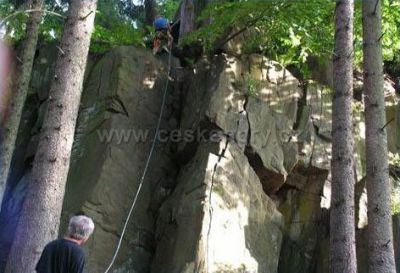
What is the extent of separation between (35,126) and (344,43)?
7.88 m

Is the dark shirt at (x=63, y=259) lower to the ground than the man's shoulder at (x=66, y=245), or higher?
lower

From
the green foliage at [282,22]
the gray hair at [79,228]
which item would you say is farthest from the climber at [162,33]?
the gray hair at [79,228]

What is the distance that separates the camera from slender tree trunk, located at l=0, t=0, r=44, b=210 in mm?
10445

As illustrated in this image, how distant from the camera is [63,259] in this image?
207 inches

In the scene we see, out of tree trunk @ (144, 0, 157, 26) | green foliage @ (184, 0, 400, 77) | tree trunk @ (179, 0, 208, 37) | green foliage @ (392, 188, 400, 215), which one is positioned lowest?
green foliage @ (392, 188, 400, 215)

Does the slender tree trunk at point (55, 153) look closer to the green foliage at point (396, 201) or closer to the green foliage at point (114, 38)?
the green foliage at point (114, 38)

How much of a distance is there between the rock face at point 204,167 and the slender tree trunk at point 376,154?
2.23 metres

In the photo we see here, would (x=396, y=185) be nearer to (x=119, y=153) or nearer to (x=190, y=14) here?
(x=119, y=153)

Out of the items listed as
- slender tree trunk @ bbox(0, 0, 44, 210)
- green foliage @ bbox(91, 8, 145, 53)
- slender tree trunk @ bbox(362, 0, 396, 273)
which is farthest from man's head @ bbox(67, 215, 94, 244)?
green foliage @ bbox(91, 8, 145, 53)

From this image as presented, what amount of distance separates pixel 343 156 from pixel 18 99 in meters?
6.81

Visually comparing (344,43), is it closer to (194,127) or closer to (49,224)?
(194,127)

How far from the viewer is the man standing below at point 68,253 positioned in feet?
17.2

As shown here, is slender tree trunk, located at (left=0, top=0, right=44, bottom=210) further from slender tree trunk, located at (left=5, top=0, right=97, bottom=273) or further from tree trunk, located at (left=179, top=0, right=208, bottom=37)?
tree trunk, located at (left=179, top=0, right=208, bottom=37)

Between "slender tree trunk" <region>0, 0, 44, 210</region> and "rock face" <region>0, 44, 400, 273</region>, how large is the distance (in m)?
1.23
